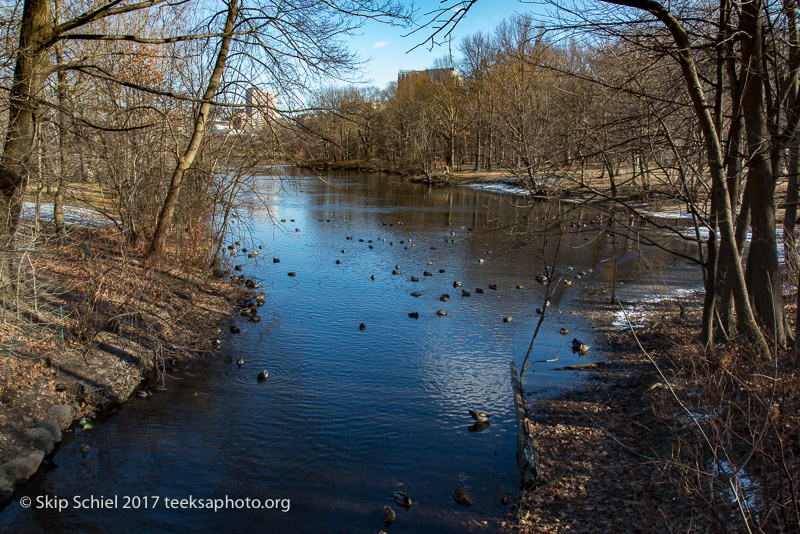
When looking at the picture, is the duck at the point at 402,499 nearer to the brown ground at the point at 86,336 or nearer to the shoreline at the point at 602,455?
the shoreline at the point at 602,455

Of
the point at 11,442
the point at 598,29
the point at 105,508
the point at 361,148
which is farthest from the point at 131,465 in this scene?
the point at 361,148

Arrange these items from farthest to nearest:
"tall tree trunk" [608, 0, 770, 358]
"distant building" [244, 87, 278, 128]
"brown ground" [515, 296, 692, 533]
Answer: "distant building" [244, 87, 278, 128]
"tall tree trunk" [608, 0, 770, 358]
"brown ground" [515, 296, 692, 533]

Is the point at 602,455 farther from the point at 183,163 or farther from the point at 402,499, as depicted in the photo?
the point at 183,163

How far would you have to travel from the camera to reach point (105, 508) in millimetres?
5961

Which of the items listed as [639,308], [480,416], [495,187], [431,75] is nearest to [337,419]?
[480,416]

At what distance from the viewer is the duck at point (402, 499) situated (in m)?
6.05

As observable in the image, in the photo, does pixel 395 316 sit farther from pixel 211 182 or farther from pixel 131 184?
pixel 131 184

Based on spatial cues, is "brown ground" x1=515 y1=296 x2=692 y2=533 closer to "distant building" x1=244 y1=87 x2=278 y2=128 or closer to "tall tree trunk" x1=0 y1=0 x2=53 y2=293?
"distant building" x1=244 y1=87 x2=278 y2=128

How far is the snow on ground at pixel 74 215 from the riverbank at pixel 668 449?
941 centimetres

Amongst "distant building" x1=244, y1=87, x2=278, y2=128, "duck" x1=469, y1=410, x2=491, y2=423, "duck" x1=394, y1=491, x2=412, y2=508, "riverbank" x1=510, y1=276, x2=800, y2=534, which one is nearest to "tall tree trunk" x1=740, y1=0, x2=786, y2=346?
"riverbank" x1=510, y1=276, x2=800, y2=534

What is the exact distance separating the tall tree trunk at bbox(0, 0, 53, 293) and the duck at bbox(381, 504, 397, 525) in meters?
5.61

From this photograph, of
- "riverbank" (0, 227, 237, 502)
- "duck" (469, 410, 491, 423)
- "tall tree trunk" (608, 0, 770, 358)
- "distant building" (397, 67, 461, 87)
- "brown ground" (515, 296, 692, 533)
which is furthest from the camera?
"distant building" (397, 67, 461, 87)

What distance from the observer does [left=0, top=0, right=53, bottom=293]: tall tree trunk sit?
23.7ft

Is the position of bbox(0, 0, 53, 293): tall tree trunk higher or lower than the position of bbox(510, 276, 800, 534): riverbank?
higher
